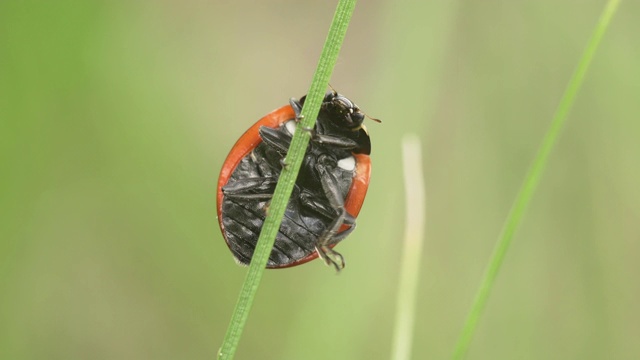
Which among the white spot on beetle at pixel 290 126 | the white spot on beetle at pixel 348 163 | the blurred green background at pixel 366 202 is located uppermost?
the white spot on beetle at pixel 290 126

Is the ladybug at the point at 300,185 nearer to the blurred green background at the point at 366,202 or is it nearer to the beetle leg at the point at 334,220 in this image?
the beetle leg at the point at 334,220

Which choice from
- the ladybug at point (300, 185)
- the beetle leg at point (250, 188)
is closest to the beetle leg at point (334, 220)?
the ladybug at point (300, 185)

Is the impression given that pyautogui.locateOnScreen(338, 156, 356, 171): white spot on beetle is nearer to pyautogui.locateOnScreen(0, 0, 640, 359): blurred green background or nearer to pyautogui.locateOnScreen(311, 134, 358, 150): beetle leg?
pyautogui.locateOnScreen(311, 134, 358, 150): beetle leg

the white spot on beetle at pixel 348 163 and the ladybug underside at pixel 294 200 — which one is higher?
the white spot on beetle at pixel 348 163

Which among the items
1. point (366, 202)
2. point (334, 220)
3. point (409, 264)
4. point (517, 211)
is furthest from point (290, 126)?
point (366, 202)

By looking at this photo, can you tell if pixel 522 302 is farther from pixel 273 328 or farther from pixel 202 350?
pixel 202 350

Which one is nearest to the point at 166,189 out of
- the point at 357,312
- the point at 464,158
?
the point at 357,312
